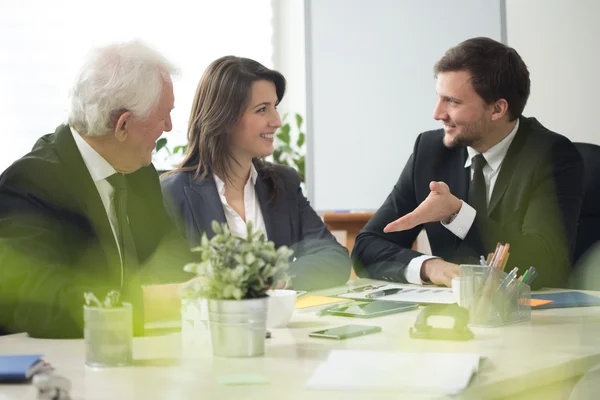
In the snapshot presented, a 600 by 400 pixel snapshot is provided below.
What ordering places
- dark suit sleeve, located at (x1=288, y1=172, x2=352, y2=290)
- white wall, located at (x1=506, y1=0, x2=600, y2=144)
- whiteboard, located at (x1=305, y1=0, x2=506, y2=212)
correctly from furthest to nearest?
whiteboard, located at (x1=305, y1=0, x2=506, y2=212) < white wall, located at (x1=506, y1=0, x2=600, y2=144) < dark suit sleeve, located at (x1=288, y1=172, x2=352, y2=290)

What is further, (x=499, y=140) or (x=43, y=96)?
(x=43, y=96)

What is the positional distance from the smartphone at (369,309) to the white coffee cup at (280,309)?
0.59 feet

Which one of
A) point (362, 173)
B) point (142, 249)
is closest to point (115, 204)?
point (142, 249)

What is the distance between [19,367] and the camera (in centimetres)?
112

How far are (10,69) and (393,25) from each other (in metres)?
2.07

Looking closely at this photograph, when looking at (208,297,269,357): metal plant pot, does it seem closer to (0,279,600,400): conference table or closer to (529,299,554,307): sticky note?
(0,279,600,400): conference table

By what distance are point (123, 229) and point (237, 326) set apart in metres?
0.70

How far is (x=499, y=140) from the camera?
2697mm

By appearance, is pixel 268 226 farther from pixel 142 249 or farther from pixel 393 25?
pixel 393 25

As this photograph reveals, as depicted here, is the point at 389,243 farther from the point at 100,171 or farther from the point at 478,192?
the point at 100,171

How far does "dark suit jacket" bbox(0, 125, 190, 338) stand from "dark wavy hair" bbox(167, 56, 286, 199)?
0.79 meters

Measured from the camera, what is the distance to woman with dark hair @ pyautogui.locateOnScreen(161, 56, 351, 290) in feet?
8.64

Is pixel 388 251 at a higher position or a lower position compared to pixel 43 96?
lower

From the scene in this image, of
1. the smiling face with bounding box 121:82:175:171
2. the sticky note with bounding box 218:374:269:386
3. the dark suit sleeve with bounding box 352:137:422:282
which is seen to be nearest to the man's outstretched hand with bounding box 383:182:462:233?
the dark suit sleeve with bounding box 352:137:422:282
